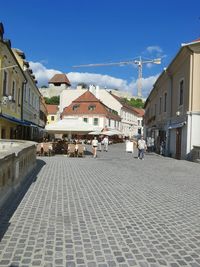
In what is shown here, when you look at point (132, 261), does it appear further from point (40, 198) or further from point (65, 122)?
point (65, 122)

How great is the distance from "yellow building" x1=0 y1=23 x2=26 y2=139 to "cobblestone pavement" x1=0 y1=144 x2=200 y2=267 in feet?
42.5

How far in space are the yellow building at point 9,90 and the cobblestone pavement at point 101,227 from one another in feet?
42.5

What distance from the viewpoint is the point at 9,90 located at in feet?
81.1

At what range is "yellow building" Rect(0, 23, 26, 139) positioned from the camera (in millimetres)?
21500

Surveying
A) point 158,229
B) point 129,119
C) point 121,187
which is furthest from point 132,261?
point 129,119

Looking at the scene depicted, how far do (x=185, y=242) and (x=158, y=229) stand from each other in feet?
2.48

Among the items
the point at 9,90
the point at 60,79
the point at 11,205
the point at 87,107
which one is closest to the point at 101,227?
the point at 11,205

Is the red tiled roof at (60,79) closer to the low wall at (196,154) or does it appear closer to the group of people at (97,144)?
the group of people at (97,144)

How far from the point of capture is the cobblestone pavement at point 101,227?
4668 mm

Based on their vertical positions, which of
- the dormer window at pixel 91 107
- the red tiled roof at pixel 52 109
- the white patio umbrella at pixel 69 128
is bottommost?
the white patio umbrella at pixel 69 128

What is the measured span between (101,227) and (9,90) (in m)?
20.2

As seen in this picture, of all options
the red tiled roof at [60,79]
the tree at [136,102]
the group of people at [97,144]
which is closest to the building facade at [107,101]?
the red tiled roof at [60,79]

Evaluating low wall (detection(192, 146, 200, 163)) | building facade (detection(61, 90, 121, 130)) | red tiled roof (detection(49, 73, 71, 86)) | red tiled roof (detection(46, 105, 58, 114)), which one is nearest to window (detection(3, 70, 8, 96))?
low wall (detection(192, 146, 200, 163))

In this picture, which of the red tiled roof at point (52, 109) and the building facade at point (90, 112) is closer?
the building facade at point (90, 112)
